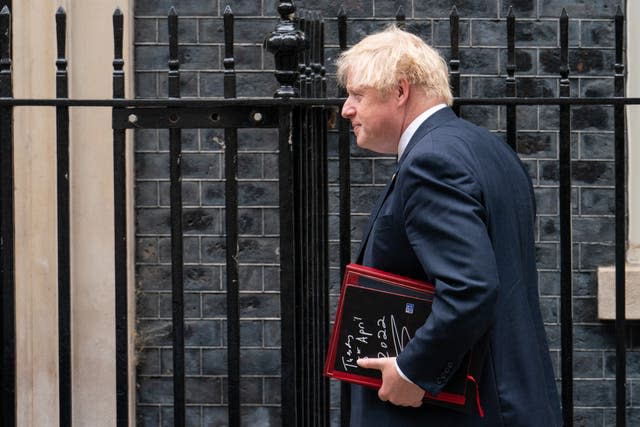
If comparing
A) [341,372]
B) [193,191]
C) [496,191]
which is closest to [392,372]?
[341,372]

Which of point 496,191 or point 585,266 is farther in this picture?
point 585,266

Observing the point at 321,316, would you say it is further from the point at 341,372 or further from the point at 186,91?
the point at 186,91

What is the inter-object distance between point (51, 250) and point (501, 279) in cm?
322

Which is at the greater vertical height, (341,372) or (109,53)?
(109,53)

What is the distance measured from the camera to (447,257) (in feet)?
9.23

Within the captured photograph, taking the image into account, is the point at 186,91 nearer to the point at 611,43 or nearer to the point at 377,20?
the point at 377,20

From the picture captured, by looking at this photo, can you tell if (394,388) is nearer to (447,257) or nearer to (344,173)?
(447,257)

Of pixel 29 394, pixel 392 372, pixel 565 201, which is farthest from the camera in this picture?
pixel 29 394

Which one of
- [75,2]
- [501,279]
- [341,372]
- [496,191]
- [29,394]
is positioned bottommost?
[29,394]

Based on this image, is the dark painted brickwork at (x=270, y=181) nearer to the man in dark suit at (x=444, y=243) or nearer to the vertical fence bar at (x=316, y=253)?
the vertical fence bar at (x=316, y=253)

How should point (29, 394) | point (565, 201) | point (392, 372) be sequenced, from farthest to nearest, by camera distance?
point (29, 394) < point (565, 201) < point (392, 372)

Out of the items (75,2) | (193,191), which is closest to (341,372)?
(193,191)

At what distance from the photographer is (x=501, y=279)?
9.80ft

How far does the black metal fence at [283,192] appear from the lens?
3.66m
